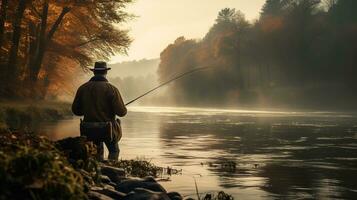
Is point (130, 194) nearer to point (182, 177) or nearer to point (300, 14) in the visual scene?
point (182, 177)

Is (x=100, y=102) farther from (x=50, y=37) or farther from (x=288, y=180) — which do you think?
(x=50, y=37)

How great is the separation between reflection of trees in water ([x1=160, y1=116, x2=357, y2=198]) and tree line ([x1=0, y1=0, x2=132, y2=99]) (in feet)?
39.8

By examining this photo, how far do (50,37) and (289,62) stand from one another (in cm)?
5071

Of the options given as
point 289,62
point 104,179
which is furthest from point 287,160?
point 289,62

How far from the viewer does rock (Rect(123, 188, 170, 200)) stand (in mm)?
8055

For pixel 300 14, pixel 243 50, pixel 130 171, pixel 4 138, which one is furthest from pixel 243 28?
pixel 4 138

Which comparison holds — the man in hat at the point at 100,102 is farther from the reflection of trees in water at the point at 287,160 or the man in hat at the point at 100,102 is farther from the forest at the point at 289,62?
the forest at the point at 289,62

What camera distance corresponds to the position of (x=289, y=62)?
81062 mm

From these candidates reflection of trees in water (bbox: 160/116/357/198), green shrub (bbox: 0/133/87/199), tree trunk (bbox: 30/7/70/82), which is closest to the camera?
green shrub (bbox: 0/133/87/199)

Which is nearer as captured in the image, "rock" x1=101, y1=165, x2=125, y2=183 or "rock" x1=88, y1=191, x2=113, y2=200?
"rock" x1=88, y1=191, x2=113, y2=200

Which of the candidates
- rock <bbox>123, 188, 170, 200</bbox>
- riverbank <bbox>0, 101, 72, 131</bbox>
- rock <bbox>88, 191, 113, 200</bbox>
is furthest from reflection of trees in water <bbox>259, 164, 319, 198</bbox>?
riverbank <bbox>0, 101, 72, 131</bbox>

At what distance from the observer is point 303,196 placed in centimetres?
998

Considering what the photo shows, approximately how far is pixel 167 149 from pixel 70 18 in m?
20.0

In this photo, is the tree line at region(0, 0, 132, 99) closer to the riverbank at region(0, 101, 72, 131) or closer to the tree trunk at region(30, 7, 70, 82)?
the tree trunk at region(30, 7, 70, 82)
